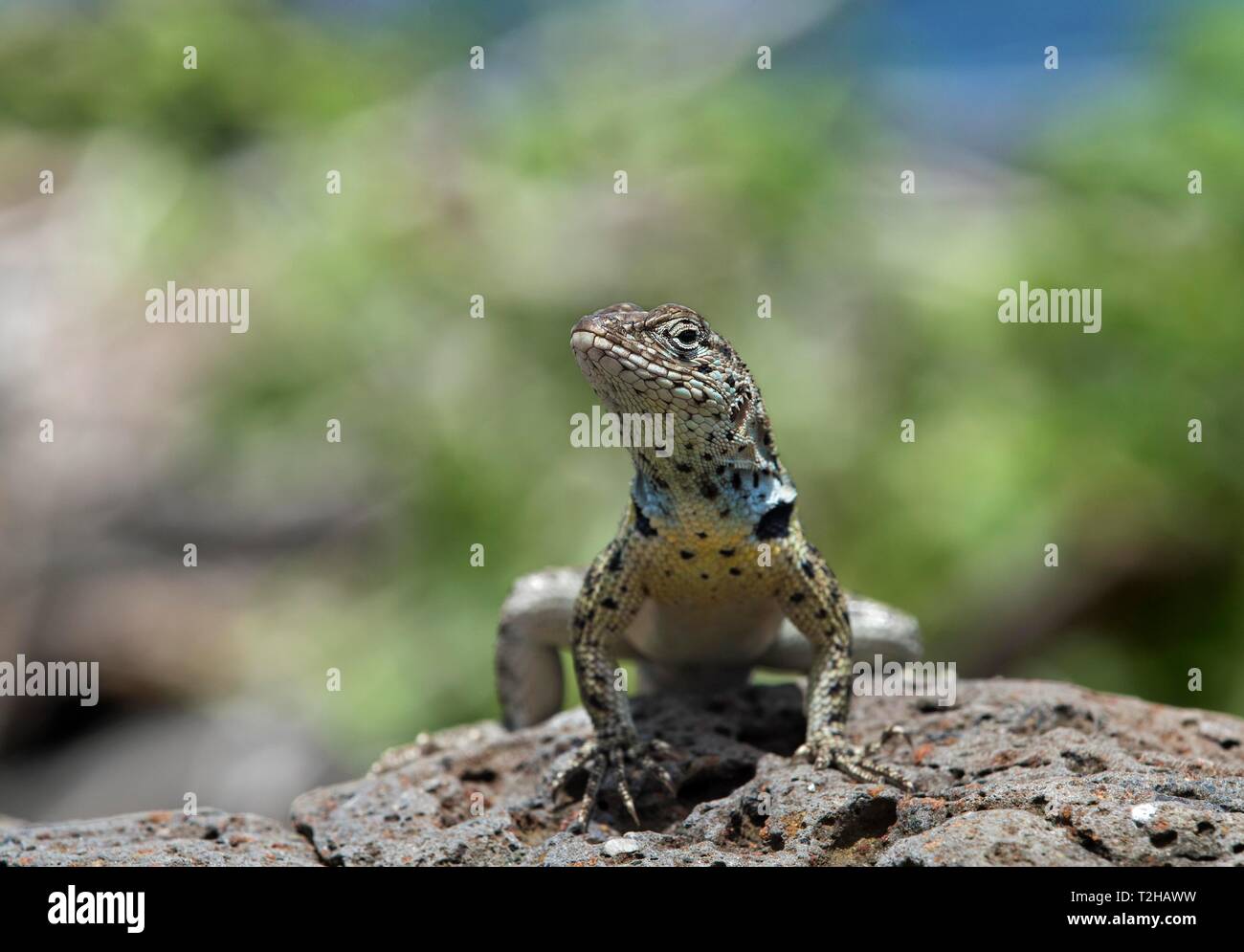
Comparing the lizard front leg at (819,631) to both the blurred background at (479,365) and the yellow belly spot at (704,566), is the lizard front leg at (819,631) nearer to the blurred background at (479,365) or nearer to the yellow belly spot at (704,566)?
the yellow belly spot at (704,566)

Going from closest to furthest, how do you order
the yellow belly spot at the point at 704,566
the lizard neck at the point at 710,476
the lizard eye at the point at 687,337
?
1. the lizard eye at the point at 687,337
2. the lizard neck at the point at 710,476
3. the yellow belly spot at the point at 704,566

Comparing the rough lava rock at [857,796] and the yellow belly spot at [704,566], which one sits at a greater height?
the yellow belly spot at [704,566]

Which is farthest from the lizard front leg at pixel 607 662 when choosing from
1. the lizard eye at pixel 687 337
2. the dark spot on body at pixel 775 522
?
the lizard eye at pixel 687 337

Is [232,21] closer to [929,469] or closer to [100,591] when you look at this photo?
[100,591]

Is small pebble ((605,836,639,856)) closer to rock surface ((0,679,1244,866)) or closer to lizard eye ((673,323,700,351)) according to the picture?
rock surface ((0,679,1244,866))

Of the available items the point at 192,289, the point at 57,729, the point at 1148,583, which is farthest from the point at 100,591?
the point at 1148,583


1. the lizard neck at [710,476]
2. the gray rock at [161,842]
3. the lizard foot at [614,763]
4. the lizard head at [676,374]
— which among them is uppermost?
the lizard head at [676,374]

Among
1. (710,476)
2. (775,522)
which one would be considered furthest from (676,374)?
(775,522)

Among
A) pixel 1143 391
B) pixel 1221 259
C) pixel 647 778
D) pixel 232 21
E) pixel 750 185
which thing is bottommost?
pixel 647 778

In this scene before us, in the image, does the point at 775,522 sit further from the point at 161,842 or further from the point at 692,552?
the point at 161,842
